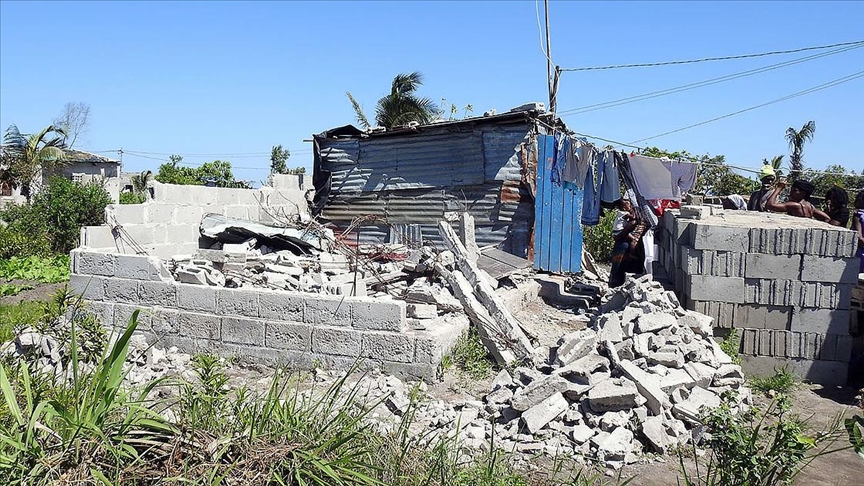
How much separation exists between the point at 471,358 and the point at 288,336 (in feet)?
6.29

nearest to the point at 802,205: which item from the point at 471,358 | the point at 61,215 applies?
the point at 471,358

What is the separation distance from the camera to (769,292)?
6.90m

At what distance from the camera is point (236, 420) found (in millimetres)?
3562

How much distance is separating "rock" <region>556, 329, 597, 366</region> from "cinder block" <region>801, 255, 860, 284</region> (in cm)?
249

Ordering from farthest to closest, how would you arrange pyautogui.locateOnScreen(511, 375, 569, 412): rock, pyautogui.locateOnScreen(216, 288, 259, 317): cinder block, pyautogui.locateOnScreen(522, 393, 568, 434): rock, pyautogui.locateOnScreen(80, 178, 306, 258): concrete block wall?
pyautogui.locateOnScreen(80, 178, 306, 258): concrete block wall
pyautogui.locateOnScreen(216, 288, 259, 317): cinder block
pyautogui.locateOnScreen(511, 375, 569, 412): rock
pyautogui.locateOnScreen(522, 393, 568, 434): rock

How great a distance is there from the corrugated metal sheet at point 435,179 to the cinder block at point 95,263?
574cm

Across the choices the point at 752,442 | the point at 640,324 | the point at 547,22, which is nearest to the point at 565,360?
the point at 640,324

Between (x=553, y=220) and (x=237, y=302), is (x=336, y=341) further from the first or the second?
(x=553, y=220)

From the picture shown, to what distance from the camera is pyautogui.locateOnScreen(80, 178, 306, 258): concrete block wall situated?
933 centimetres

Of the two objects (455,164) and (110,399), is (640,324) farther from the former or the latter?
(455,164)

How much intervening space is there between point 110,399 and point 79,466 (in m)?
0.31

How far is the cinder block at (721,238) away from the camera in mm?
6891

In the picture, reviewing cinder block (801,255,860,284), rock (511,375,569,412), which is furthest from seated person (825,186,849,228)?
rock (511,375,569,412)

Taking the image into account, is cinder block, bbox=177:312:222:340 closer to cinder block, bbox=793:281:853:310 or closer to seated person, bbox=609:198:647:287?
seated person, bbox=609:198:647:287
